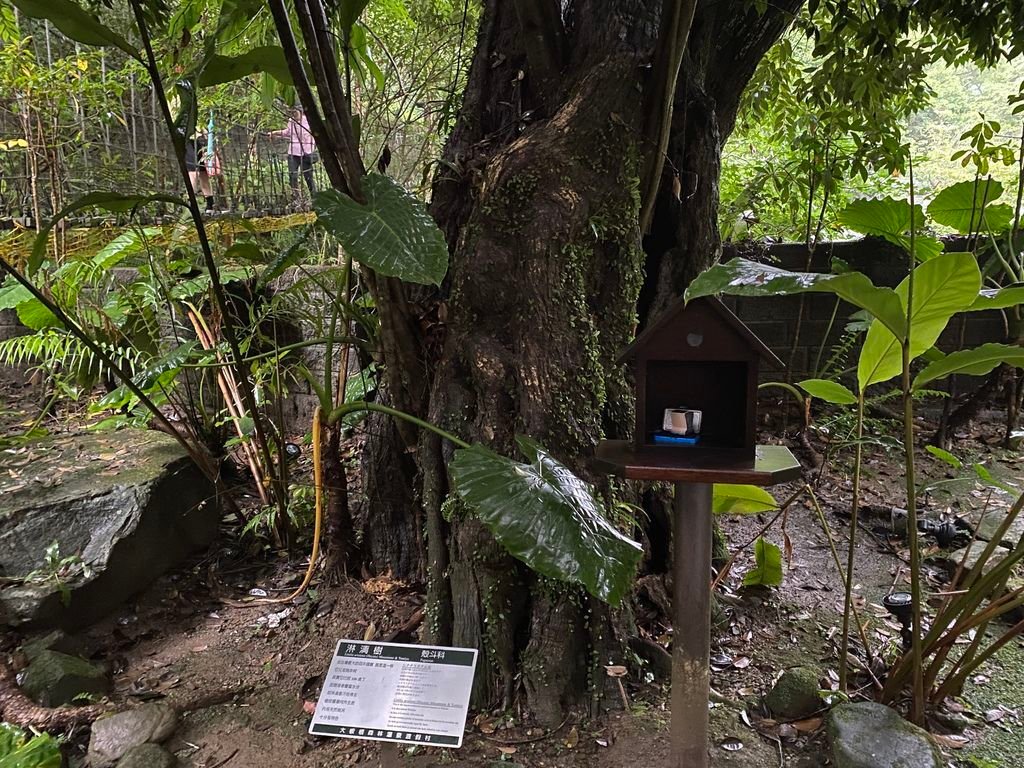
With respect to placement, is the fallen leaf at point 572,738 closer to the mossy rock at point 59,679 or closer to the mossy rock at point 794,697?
the mossy rock at point 794,697

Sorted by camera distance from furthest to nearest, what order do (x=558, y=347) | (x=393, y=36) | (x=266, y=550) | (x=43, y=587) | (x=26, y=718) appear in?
(x=393, y=36) < (x=266, y=550) < (x=43, y=587) < (x=558, y=347) < (x=26, y=718)

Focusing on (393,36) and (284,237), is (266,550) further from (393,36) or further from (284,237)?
(393,36)

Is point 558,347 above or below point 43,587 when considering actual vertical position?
above

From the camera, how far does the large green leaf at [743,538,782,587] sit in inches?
78.8

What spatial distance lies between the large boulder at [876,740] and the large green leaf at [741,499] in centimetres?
49

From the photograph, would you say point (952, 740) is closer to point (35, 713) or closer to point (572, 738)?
point (572, 738)

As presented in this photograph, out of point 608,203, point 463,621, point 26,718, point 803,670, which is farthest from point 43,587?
point 803,670

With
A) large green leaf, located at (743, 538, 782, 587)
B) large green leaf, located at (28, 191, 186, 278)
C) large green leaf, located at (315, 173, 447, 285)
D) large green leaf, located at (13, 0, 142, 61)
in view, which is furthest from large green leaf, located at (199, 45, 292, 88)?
large green leaf, located at (743, 538, 782, 587)

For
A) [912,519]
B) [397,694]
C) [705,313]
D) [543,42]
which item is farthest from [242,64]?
[912,519]

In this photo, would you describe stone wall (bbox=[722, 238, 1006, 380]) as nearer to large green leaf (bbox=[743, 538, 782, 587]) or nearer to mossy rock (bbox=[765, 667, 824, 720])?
large green leaf (bbox=[743, 538, 782, 587])

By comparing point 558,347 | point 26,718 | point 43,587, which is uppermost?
point 558,347

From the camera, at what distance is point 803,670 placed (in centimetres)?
167

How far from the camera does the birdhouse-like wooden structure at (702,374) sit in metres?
1.15

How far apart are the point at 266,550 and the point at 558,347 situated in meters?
1.53
